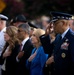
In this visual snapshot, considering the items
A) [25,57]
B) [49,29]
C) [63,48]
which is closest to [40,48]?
[49,29]

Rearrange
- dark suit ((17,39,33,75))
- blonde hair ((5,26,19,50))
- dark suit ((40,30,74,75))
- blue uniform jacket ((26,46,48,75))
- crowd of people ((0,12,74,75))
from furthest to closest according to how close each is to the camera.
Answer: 1. blonde hair ((5,26,19,50))
2. dark suit ((17,39,33,75))
3. blue uniform jacket ((26,46,48,75))
4. crowd of people ((0,12,74,75))
5. dark suit ((40,30,74,75))

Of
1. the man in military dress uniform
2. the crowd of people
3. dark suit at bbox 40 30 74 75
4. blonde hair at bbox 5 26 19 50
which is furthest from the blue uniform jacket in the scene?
blonde hair at bbox 5 26 19 50

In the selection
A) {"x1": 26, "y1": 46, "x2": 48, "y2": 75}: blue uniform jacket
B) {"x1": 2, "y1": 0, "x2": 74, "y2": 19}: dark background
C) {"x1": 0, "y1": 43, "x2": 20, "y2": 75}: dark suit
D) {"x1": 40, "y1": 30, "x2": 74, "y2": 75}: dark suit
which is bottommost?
{"x1": 2, "y1": 0, "x2": 74, "y2": 19}: dark background

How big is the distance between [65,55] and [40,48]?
1.23m

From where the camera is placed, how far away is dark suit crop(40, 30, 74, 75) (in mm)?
9367

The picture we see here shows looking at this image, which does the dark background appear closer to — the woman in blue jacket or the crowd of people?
the crowd of people

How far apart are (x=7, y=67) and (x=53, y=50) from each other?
228 cm

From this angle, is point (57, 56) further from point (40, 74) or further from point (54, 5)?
point (54, 5)

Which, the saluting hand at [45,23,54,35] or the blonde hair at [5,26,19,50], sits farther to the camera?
the blonde hair at [5,26,19,50]

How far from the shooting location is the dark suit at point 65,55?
9.37 metres

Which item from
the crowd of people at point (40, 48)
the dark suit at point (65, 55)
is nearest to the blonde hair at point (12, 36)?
the crowd of people at point (40, 48)

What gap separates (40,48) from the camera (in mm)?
10562

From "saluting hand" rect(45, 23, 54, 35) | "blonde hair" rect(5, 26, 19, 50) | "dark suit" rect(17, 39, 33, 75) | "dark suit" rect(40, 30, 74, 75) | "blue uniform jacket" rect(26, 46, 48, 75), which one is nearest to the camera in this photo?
"dark suit" rect(40, 30, 74, 75)

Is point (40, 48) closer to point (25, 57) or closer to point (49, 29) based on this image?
point (49, 29)
